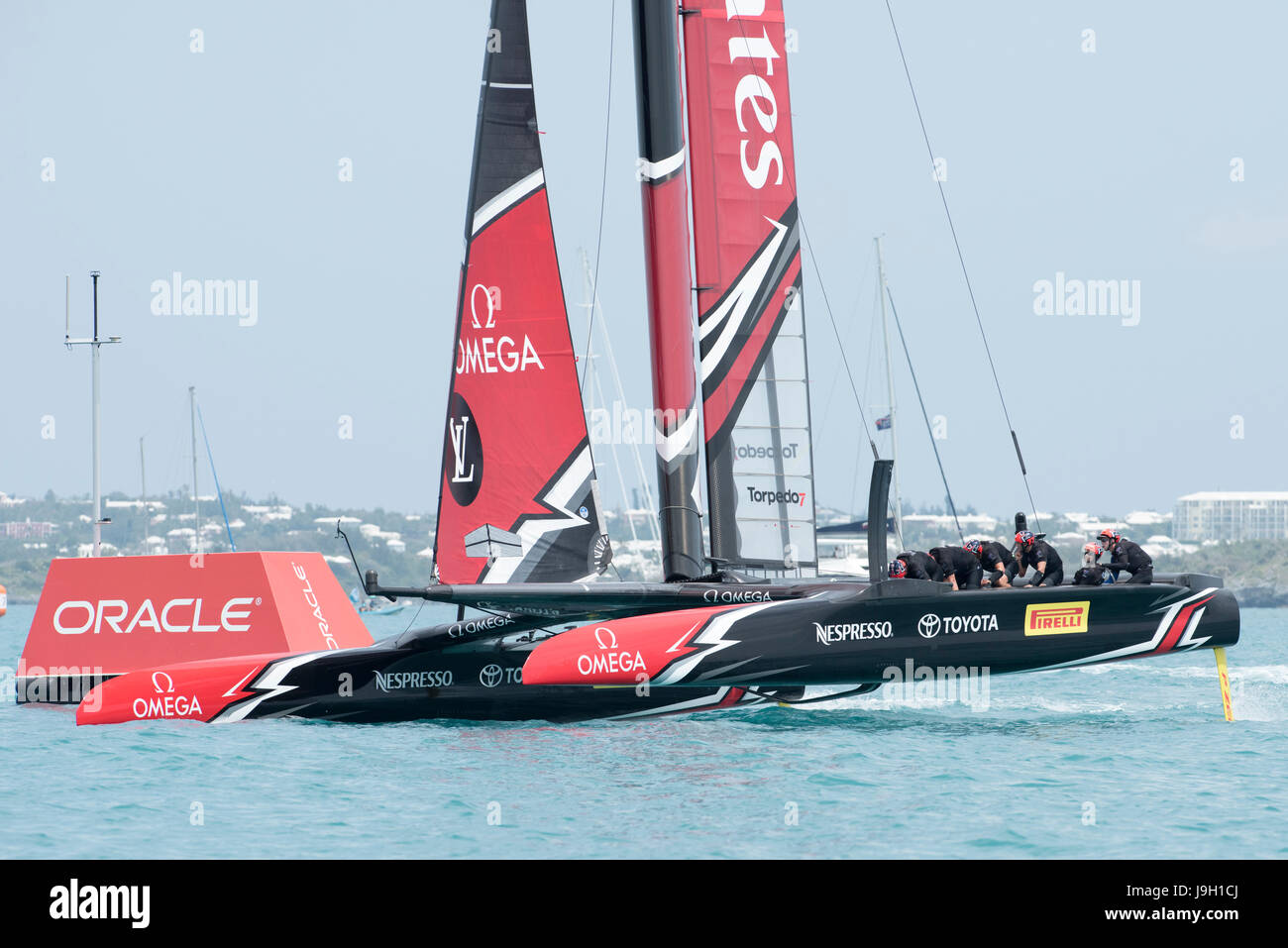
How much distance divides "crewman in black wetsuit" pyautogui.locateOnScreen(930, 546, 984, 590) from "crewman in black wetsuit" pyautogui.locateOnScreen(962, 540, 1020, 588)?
0.34 ft

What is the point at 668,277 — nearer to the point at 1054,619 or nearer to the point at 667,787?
the point at 1054,619

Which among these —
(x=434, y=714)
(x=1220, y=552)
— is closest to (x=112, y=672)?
(x=434, y=714)

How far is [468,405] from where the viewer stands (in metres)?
11.6

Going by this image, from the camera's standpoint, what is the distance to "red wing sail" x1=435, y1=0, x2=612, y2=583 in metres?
11.5

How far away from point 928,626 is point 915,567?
78cm

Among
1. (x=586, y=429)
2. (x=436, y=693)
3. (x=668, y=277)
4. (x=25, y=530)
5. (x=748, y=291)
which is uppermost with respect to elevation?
(x=25, y=530)

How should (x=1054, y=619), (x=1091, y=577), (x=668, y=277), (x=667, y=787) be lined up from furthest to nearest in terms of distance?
(x=668, y=277) < (x=1091, y=577) < (x=1054, y=619) < (x=667, y=787)

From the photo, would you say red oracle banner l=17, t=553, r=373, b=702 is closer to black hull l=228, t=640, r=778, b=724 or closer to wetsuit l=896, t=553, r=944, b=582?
black hull l=228, t=640, r=778, b=724

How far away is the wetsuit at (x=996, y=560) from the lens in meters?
11.0

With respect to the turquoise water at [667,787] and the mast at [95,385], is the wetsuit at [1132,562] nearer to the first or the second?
the turquoise water at [667,787]

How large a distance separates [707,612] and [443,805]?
2870mm

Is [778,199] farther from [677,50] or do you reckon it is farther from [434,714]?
[434,714]

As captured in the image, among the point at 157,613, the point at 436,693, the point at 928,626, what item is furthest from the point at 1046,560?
the point at 157,613

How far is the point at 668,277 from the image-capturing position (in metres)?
11.4
